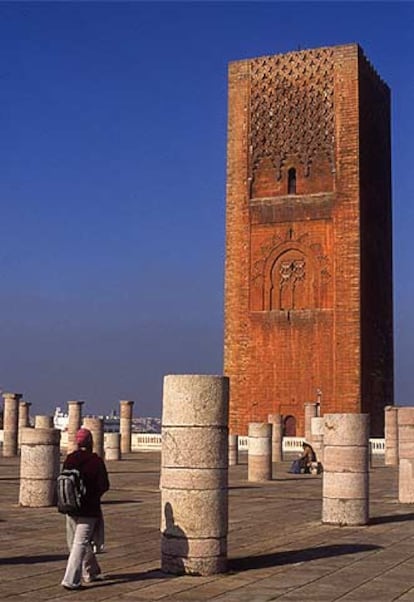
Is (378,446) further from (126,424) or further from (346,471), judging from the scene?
(346,471)

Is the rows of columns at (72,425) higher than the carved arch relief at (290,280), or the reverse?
the carved arch relief at (290,280)

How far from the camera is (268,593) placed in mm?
7188

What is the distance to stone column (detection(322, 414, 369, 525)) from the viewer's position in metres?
11.6

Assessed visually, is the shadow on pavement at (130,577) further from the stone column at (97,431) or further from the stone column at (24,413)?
the stone column at (24,413)

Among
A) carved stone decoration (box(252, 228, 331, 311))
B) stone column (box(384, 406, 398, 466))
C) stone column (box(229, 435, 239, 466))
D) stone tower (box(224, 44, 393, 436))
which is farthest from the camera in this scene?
carved stone decoration (box(252, 228, 331, 311))

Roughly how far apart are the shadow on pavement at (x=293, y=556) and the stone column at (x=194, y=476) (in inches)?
17.4

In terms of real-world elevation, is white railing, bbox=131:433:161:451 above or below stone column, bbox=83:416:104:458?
below

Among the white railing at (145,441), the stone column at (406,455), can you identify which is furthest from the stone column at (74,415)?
the stone column at (406,455)

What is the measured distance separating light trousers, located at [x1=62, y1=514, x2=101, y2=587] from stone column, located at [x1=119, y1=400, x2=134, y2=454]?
25.4m

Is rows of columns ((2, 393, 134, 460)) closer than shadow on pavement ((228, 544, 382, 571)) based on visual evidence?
No

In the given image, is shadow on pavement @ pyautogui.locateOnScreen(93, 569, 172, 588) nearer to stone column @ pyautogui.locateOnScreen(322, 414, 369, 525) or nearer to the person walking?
the person walking

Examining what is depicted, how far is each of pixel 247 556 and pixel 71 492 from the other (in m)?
2.19

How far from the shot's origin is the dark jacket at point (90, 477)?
759 cm

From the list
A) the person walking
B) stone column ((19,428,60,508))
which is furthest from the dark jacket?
stone column ((19,428,60,508))
